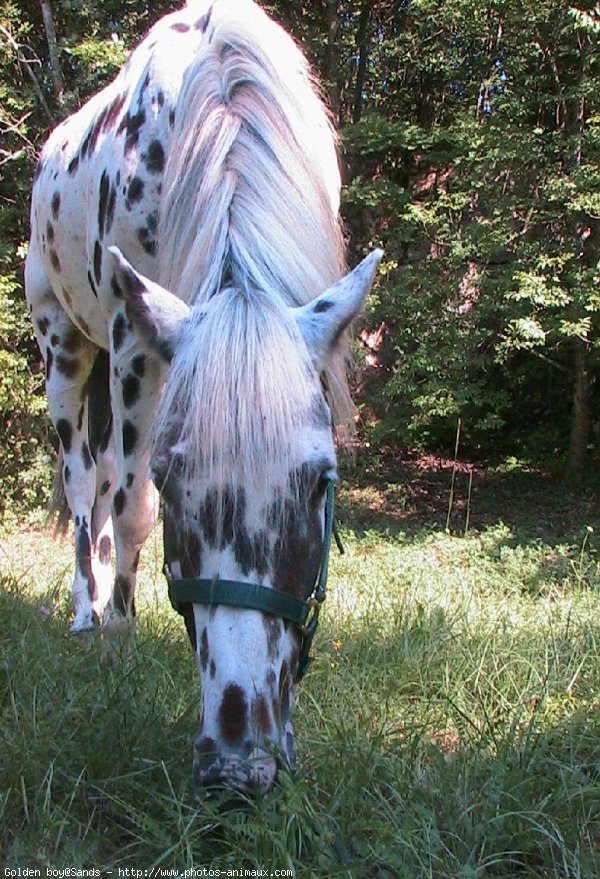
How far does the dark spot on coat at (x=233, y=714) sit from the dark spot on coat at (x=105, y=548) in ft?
8.11

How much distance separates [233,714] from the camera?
1.58 meters

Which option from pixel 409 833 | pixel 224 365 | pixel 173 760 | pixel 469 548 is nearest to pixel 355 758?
pixel 409 833

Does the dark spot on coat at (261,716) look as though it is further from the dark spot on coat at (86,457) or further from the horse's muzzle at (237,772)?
the dark spot on coat at (86,457)

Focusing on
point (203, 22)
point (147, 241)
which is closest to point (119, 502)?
point (147, 241)

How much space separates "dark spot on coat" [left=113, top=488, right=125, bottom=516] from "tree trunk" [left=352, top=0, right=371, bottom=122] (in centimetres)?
868

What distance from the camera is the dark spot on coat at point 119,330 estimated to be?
107 inches

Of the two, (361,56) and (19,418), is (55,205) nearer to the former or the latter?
(19,418)

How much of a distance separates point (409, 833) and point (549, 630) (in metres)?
1.71

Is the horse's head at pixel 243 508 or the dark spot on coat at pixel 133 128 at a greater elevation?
the dark spot on coat at pixel 133 128

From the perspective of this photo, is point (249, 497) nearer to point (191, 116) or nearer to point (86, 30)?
point (191, 116)

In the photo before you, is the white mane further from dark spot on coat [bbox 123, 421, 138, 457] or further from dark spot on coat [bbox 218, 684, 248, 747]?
dark spot on coat [bbox 123, 421, 138, 457]

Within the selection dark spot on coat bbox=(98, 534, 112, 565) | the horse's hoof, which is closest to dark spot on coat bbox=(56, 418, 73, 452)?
dark spot on coat bbox=(98, 534, 112, 565)

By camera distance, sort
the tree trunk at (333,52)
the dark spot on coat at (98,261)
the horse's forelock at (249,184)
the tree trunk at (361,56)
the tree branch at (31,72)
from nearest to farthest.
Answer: the horse's forelock at (249,184) < the dark spot on coat at (98,261) < the tree branch at (31,72) < the tree trunk at (333,52) < the tree trunk at (361,56)

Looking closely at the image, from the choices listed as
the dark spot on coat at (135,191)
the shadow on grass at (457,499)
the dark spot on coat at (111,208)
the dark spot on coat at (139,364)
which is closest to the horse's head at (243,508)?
the dark spot on coat at (139,364)
